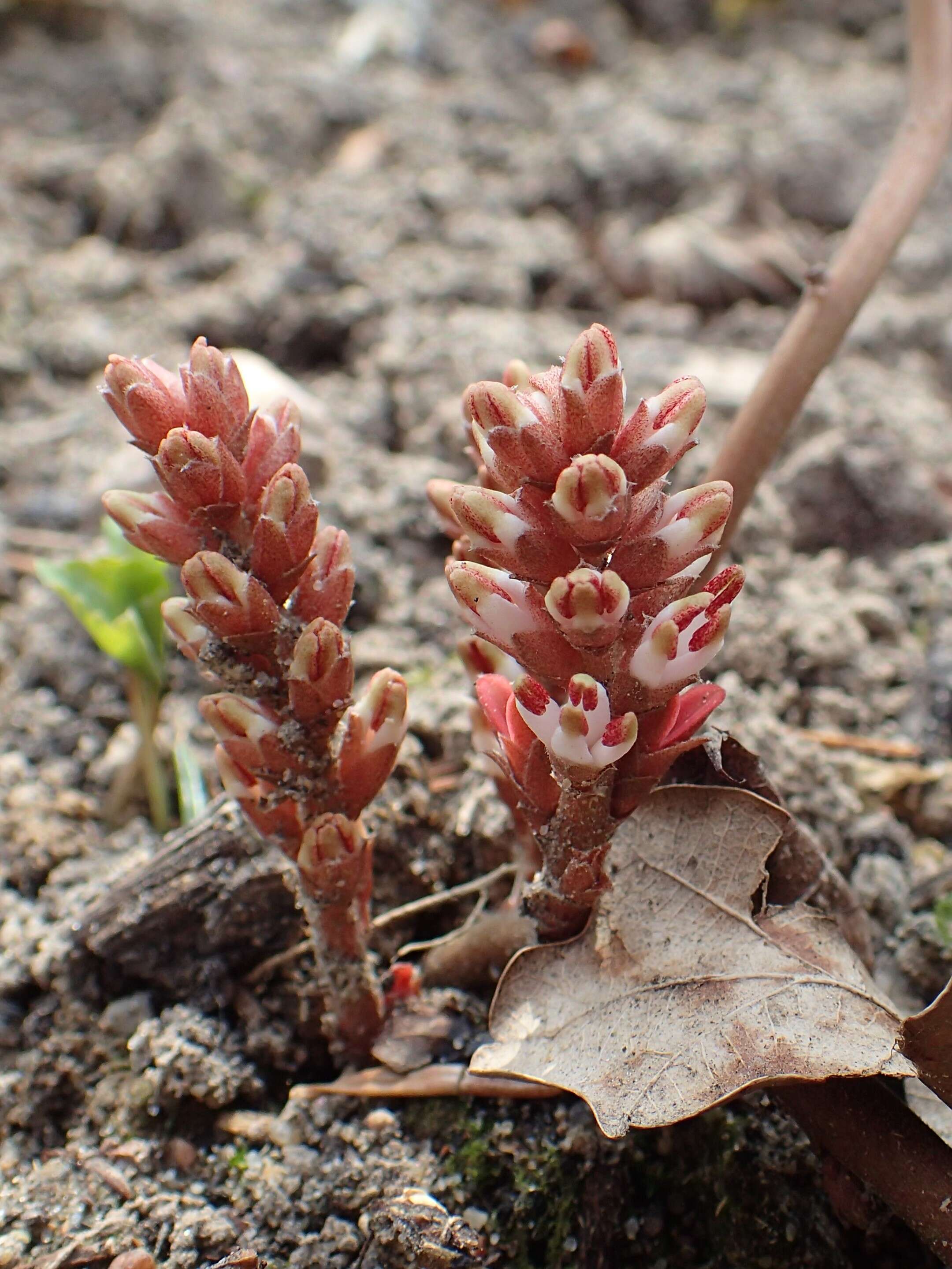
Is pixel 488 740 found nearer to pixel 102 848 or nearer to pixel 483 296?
pixel 102 848

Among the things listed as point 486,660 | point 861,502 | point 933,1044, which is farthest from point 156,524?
point 861,502

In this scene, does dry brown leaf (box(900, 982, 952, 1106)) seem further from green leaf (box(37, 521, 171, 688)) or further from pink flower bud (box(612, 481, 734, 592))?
green leaf (box(37, 521, 171, 688))

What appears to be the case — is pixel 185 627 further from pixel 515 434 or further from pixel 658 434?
pixel 658 434

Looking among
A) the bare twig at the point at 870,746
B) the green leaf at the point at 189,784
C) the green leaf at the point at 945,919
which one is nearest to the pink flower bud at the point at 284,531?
the green leaf at the point at 189,784

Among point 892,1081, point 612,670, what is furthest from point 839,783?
point 612,670

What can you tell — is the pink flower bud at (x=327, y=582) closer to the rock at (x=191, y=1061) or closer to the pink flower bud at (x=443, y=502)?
the pink flower bud at (x=443, y=502)

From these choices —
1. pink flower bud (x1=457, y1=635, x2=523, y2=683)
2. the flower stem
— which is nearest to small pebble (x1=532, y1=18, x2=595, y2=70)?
the flower stem
